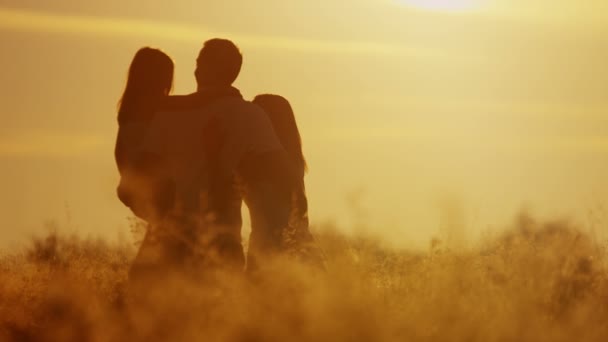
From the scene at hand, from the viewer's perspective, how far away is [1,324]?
8.93 meters

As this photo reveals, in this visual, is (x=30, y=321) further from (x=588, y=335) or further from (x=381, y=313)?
(x=588, y=335)

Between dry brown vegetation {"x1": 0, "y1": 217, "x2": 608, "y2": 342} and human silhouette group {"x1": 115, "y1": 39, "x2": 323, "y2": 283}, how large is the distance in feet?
0.85

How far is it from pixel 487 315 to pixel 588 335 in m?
0.48

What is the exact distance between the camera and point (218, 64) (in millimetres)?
8375

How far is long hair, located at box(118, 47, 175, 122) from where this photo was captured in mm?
8180

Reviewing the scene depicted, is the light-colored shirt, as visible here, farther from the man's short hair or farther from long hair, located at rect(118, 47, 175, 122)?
the man's short hair

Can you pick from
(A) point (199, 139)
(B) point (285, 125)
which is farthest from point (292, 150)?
(A) point (199, 139)

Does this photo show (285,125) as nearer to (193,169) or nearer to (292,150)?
(292,150)

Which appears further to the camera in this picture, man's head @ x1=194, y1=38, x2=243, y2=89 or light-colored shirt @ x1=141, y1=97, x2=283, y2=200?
man's head @ x1=194, y1=38, x2=243, y2=89

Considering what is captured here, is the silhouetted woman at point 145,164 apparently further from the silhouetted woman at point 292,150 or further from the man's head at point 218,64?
the silhouetted woman at point 292,150

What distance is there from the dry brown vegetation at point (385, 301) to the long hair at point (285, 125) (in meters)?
1.03

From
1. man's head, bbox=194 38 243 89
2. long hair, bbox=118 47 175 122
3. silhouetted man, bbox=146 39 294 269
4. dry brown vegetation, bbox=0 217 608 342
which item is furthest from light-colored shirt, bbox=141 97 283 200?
dry brown vegetation, bbox=0 217 608 342

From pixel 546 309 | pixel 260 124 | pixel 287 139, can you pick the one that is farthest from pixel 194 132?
pixel 546 309

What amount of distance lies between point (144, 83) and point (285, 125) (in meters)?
1.13
